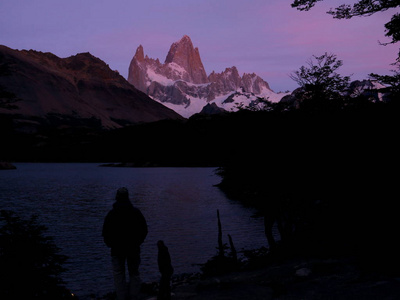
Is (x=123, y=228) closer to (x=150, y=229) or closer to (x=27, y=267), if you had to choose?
(x=27, y=267)

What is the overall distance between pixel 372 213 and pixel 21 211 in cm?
4692

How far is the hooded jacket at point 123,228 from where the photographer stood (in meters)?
12.1

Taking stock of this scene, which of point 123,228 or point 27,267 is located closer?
point 123,228

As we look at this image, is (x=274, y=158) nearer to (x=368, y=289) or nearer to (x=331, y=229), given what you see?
(x=331, y=229)

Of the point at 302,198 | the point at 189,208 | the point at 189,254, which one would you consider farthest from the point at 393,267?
the point at 189,208

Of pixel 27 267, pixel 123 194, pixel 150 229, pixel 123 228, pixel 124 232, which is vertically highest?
pixel 123 194

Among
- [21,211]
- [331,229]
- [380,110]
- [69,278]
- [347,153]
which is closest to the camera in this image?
[380,110]

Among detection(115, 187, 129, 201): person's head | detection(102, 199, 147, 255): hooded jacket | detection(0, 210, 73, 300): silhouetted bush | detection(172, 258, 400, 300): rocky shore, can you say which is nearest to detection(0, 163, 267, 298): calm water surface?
detection(0, 210, 73, 300): silhouetted bush

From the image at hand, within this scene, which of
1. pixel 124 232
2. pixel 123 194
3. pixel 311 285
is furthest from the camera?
pixel 311 285

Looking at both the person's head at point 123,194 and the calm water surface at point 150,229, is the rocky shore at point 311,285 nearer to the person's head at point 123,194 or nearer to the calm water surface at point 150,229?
the person's head at point 123,194

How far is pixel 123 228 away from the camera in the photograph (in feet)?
39.8

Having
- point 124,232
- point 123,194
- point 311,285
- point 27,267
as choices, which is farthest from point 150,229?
point 123,194

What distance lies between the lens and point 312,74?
26203 millimetres

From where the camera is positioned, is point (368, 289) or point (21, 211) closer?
point (368, 289)
